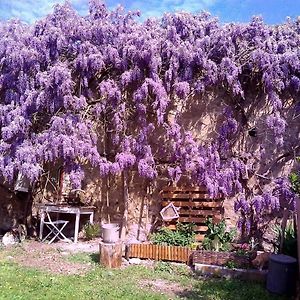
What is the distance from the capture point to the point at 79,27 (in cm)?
759

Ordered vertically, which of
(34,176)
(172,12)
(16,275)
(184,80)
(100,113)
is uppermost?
(172,12)

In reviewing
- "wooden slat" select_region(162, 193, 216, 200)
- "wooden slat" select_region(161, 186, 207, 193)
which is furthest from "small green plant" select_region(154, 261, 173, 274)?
"wooden slat" select_region(161, 186, 207, 193)

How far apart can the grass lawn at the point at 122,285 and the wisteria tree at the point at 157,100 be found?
1.89 m

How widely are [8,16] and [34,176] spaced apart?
365 cm

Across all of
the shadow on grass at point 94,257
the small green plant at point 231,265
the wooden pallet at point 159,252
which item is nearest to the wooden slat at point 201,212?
the wooden pallet at point 159,252

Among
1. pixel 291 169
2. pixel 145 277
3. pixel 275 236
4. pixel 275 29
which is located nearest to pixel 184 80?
pixel 275 29

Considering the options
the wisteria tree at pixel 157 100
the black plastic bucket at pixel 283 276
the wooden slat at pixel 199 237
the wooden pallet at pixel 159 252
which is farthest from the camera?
the wisteria tree at pixel 157 100

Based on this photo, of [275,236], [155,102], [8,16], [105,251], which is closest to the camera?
[105,251]

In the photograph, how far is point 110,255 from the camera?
5.88m

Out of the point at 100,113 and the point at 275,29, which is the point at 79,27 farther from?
the point at 275,29

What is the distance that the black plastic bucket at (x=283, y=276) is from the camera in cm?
489

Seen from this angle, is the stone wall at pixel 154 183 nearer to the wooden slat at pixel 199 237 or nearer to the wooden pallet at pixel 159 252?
the wooden slat at pixel 199 237

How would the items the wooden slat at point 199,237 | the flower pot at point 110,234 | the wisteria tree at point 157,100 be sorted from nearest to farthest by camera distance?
the flower pot at point 110,234, the wooden slat at point 199,237, the wisteria tree at point 157,100

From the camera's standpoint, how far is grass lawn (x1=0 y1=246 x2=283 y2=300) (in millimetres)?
4699
